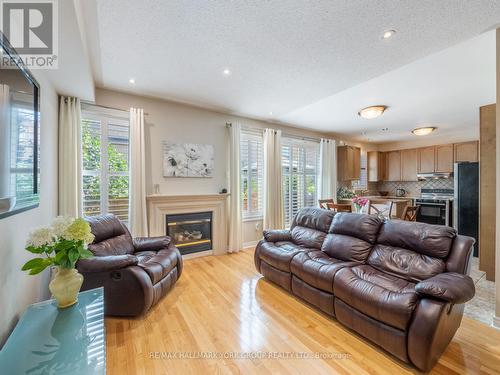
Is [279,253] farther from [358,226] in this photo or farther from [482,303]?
[482,303]

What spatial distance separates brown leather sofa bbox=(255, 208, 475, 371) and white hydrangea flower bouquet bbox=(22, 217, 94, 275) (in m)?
2.00

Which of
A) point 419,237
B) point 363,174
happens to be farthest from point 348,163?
point 419,237

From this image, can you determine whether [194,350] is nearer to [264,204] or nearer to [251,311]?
[251,311]

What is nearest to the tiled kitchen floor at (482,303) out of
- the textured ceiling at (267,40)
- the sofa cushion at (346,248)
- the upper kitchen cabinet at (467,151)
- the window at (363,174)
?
the sofa cushion at (346,248)

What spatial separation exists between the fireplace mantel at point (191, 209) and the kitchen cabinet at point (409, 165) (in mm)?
5710

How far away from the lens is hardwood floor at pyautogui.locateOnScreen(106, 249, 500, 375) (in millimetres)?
1603

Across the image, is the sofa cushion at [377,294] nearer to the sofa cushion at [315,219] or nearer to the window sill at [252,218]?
the sofa cushion at [315,219]

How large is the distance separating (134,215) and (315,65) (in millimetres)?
3246

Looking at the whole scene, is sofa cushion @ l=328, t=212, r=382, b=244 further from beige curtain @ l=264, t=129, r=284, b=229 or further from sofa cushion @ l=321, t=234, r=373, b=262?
beige curtain @ l=264, t=129, r=284, b=229

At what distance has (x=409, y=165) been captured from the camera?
259 inches

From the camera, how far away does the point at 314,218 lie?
10.4 ft

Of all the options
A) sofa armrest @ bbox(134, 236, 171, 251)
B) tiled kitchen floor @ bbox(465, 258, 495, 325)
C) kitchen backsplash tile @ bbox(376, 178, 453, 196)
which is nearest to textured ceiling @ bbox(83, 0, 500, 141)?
sofa armrest @ bbox(134, 236, 171, 251)

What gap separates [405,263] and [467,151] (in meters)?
5.36

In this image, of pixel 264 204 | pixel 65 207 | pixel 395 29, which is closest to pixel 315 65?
pixel 395 29
